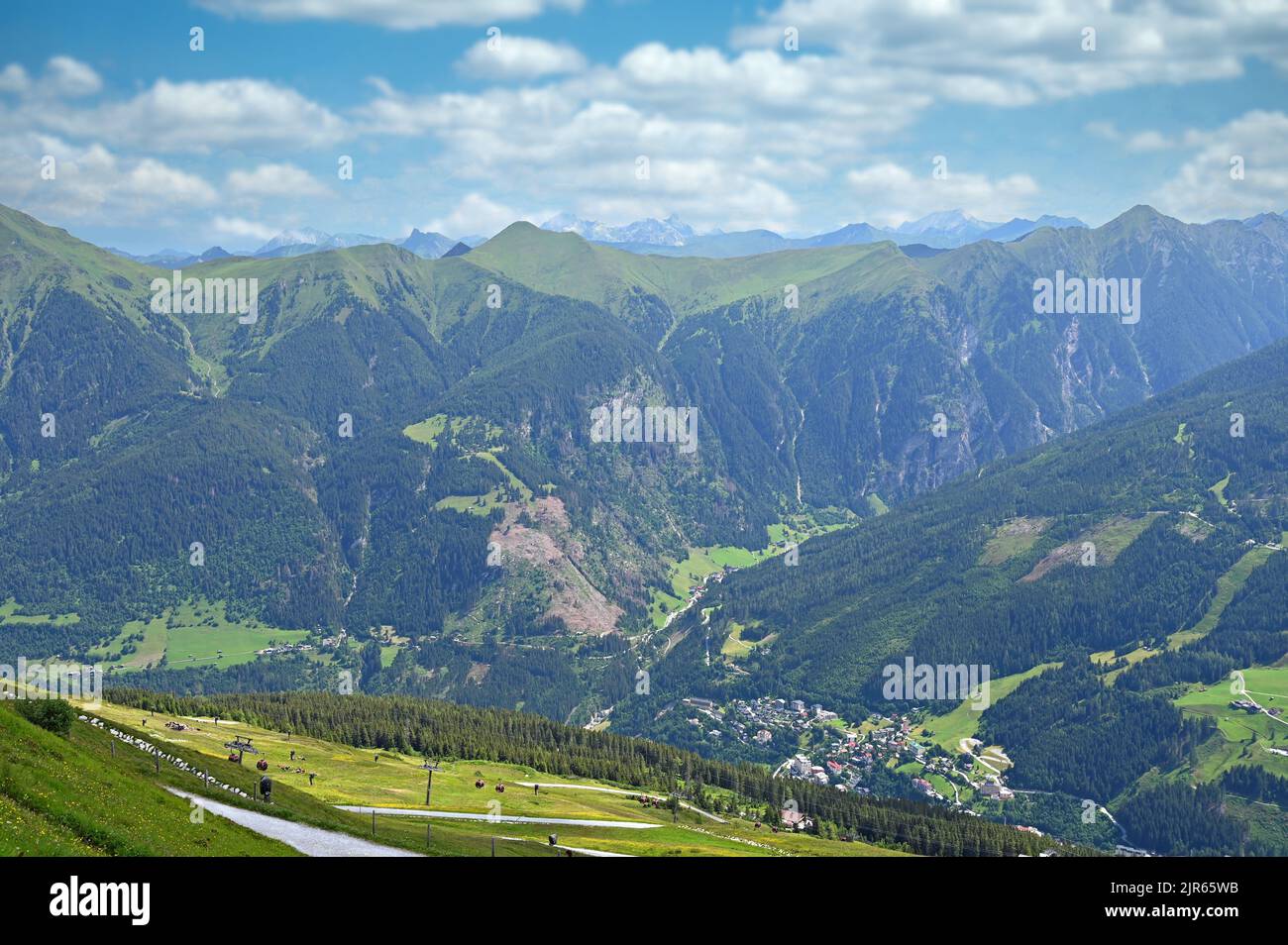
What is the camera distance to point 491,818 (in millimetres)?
134875

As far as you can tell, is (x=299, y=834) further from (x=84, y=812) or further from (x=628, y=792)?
(x=628, y=792)

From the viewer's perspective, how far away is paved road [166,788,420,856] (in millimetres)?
84188

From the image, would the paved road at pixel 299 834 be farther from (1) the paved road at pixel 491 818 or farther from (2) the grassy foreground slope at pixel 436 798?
(1) the paved road at pixel 491 818

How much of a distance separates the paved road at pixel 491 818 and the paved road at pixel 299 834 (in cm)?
2741

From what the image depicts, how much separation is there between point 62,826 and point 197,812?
20.3 metres

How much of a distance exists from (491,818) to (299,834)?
48059 millimetres

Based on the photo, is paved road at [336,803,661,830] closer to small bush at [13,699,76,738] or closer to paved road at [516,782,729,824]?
paved road at [516,782,729,824]

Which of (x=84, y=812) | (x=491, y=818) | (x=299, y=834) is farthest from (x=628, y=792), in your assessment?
(x=84, y=812)

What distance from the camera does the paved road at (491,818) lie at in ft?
415

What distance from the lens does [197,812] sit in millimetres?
75312

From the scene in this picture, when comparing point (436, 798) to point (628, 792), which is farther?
point (628, 792)

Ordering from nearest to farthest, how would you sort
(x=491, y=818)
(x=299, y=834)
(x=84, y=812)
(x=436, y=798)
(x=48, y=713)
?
1. (x=84, y=812)
2. (x=299, y=834)
3. (x=48, y=713)
4. (x=491, y=818)
5. (x=436, y=798)
